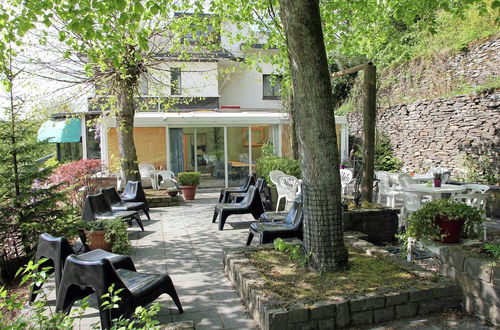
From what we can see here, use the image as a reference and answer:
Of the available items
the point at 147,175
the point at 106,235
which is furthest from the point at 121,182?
the point at 106,235

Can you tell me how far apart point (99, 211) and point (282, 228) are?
3.77 meters

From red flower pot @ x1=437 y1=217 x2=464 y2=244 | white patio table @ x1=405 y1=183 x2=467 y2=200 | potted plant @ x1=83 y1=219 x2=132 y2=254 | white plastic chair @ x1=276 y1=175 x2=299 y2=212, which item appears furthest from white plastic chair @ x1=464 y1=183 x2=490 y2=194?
potted plant @ x1=83 y1=219 x2=132 y2=254

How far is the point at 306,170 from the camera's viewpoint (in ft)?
13.6

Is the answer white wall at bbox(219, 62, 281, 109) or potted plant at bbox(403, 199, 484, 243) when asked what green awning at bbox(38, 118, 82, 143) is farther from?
potted plant at bbox(403, 199, 484, 243)

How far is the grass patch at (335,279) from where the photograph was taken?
3.61 m

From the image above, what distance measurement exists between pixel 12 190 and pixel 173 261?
256 cm

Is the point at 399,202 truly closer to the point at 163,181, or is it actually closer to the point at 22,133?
the point at 163,181

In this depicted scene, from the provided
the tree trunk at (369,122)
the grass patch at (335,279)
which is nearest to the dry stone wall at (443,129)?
the tree trunk at (369,122)

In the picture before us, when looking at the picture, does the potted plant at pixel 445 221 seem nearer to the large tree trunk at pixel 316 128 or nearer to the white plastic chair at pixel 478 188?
the large tree trunk at pixel 316 128

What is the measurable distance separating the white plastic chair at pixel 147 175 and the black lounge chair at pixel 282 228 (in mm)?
8160

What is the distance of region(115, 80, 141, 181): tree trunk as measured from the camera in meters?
10.6

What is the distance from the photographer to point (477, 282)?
3.56 meters

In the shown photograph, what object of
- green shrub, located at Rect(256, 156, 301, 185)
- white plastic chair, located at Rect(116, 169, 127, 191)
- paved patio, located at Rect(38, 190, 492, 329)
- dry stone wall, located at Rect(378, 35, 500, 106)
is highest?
dry stone wall, located at Rect(378, 35, 500, 106)

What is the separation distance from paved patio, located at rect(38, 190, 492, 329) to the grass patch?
377mm
